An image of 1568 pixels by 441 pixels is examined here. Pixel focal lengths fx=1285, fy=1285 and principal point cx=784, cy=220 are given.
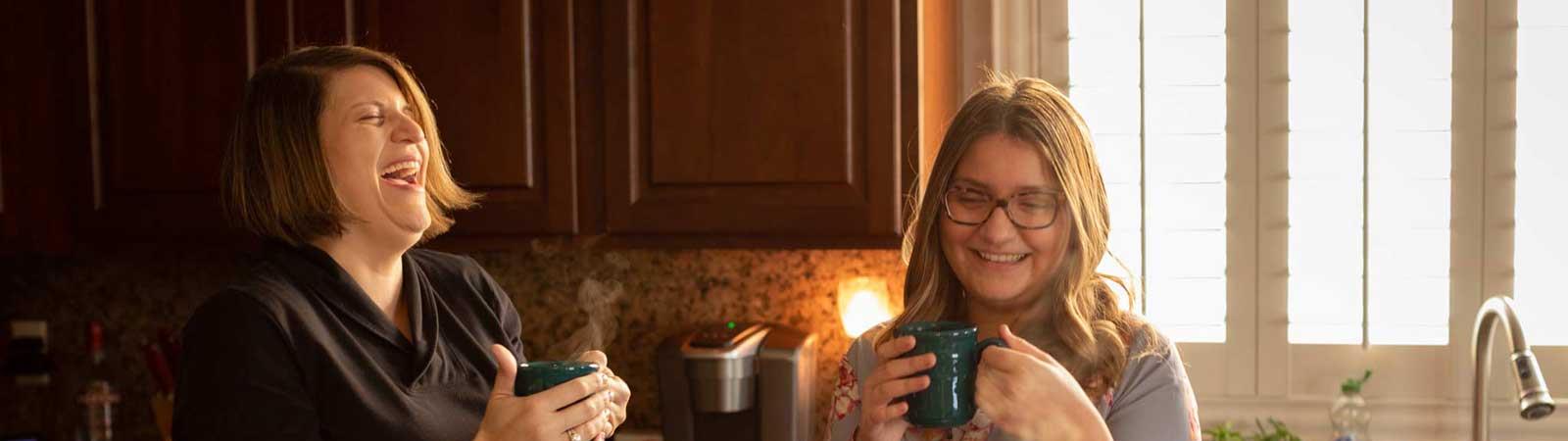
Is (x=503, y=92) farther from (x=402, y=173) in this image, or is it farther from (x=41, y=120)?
(x=41, y=120)

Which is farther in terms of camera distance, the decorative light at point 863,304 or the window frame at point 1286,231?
the decorative light at point 863,304

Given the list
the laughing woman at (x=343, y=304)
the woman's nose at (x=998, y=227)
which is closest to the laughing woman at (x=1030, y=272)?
the woman's nose at (x=998, y=227)

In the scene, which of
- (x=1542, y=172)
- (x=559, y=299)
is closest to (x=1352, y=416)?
(x=1542, y=172)

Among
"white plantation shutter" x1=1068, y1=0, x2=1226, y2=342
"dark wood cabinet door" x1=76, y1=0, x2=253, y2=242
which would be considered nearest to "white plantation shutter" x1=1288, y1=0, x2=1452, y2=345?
"white plantation shutter" x1=1068, y1=0, x2=1226, y2=342

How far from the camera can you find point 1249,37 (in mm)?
2301

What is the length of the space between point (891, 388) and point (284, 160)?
0.74 metres

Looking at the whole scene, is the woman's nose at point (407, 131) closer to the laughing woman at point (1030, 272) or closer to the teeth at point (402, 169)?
the teeth at point (402, 169)

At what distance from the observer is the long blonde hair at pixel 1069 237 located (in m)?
1.26

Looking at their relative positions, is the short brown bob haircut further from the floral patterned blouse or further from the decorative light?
the decorative light

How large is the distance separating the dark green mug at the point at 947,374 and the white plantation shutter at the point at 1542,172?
5.02ft

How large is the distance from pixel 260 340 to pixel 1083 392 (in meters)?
0.82

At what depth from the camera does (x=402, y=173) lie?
1.50 metres

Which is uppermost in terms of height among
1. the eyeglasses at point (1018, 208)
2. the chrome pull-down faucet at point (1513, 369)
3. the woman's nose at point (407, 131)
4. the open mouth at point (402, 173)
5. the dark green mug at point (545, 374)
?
the woman's nose at point (407, 131)

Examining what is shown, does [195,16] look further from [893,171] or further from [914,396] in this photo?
[914,396]
